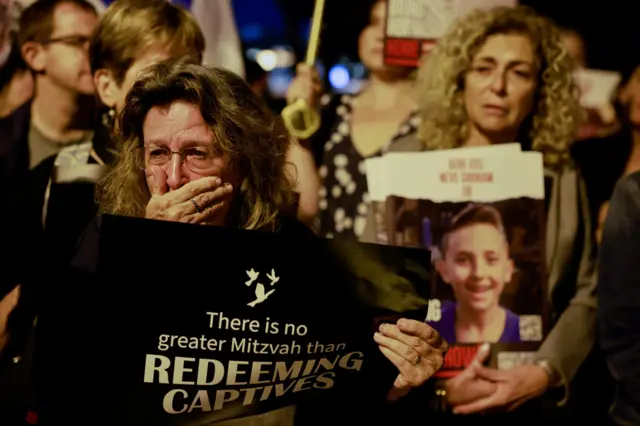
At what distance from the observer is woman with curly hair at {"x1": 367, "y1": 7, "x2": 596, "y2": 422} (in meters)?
2.04

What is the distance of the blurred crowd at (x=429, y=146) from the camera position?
1.76m

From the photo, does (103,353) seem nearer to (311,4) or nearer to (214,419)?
(214,419)

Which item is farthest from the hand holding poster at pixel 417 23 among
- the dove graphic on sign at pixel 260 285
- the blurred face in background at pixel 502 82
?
the dove graphic on sign at pixel 260 285

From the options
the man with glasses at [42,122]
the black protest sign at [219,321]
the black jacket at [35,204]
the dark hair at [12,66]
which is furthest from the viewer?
the dark hair at [12,66]

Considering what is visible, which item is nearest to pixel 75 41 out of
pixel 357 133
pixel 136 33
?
pixel 136 33

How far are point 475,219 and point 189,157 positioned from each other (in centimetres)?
97

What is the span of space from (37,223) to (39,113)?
1.34 ft

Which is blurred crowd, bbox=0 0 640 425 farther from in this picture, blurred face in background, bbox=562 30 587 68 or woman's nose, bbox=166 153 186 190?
woman's nose, bbox=166 153 186 190

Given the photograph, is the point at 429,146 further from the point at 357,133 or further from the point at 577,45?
the point at 577,45

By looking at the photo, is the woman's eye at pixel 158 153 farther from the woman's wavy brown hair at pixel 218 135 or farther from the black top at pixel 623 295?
the black top at pixel 623 295

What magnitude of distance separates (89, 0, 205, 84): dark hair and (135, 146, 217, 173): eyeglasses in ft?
1.04

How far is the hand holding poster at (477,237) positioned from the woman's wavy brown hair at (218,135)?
0.69 meters

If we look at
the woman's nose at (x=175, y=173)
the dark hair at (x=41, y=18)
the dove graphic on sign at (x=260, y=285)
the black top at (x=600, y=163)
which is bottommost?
the dove graphic on sign at (x=260, y=285)

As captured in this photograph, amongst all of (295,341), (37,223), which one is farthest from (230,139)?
(37,223)
